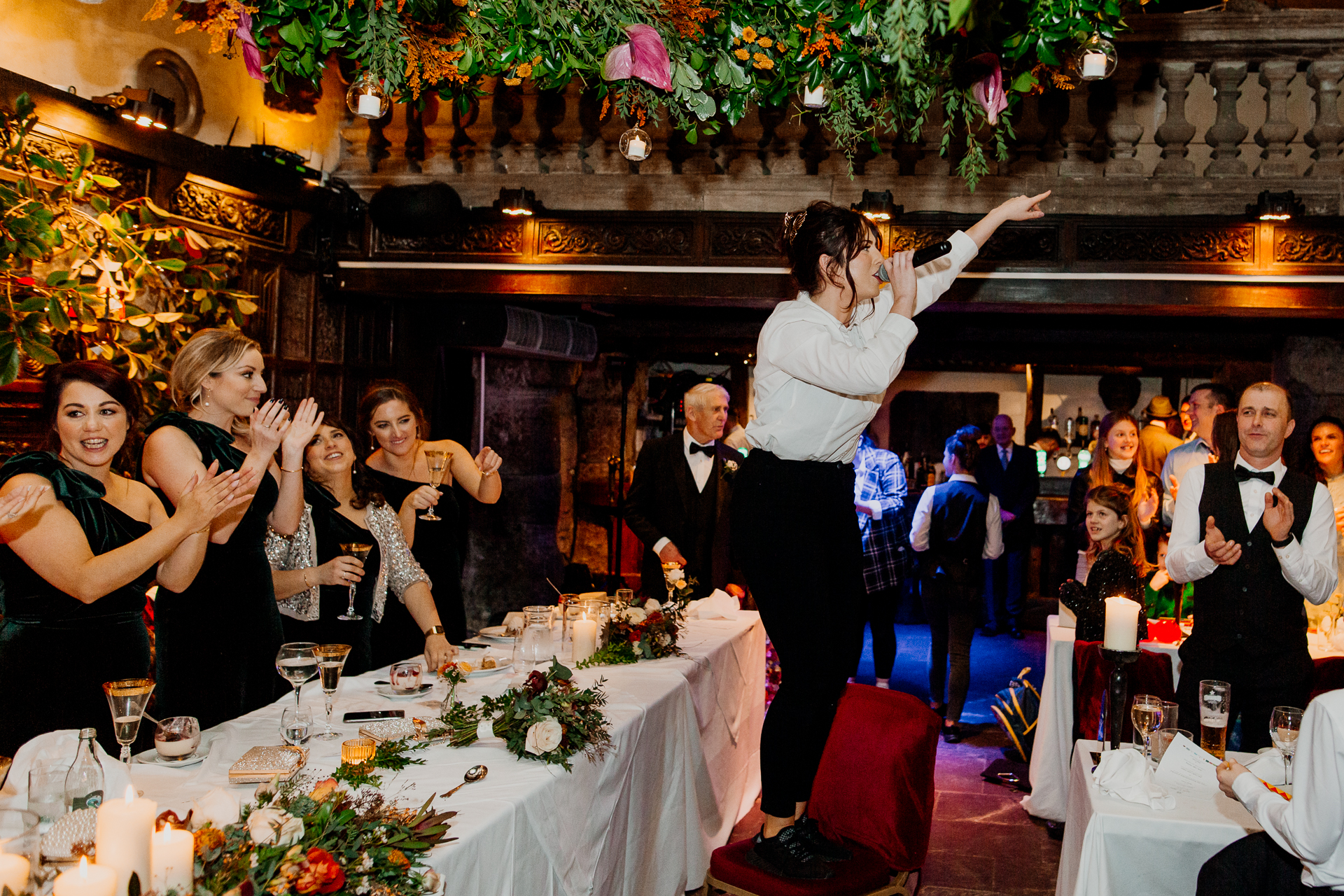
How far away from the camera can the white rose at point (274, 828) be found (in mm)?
1406

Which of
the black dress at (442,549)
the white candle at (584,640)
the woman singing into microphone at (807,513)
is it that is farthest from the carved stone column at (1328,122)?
the black dress at (442,549)

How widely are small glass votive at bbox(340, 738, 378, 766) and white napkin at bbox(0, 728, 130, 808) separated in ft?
1.27

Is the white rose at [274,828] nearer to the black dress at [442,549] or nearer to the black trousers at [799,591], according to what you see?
the black trousers at [799,591]

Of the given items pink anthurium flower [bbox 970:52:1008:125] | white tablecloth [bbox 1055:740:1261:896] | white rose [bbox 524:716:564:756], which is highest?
pink anthurium flower [bbox 970:52:1008:125]

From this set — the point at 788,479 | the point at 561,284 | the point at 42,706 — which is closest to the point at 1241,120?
the point at 561,284

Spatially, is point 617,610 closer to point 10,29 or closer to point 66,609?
point 66,609

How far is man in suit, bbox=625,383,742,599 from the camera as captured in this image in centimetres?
490

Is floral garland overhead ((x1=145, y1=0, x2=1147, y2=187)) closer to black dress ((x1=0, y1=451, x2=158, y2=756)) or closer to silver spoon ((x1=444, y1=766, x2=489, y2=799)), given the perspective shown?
black dress ((x1=0, y1=451, x2=158, y2=756))

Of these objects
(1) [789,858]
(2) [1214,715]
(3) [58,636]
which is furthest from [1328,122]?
(3) [58,636]

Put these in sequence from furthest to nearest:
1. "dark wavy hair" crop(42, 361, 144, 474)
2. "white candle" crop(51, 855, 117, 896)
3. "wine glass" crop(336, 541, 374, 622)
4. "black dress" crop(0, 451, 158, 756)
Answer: "wine glass" crop(336, 541, 374, 622) < "dark wavy hair" crop(42, 361, 144, 474) < "black dress" crop(0, 451, 158, 756) < "white candle" crop(51, 855, 117, 896)

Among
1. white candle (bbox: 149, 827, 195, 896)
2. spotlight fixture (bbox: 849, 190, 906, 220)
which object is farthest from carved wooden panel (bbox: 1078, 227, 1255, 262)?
white candle (bbox: 149, 827, 195, 896)

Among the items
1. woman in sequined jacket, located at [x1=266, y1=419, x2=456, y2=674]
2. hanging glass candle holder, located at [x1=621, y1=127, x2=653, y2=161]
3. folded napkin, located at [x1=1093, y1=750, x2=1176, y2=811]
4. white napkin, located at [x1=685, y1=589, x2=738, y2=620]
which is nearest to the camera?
folded napkin, located at [x1=1093, y1=750, x2=1176, y2=811]

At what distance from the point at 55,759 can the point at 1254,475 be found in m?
3.19

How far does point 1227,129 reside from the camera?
532cm
